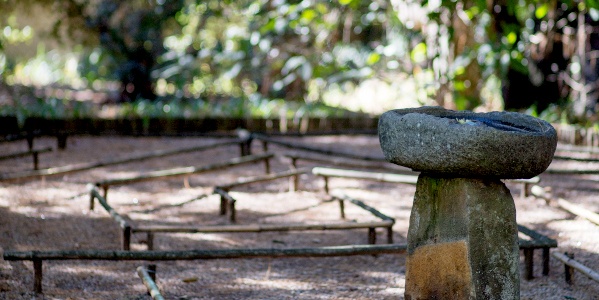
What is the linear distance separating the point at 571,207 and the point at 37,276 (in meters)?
3.22

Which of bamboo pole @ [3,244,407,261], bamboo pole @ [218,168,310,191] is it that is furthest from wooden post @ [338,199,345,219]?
bamboo pole @ [3,244,407,261]

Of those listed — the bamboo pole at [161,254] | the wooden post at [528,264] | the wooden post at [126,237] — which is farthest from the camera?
the wooden post at [126,237]

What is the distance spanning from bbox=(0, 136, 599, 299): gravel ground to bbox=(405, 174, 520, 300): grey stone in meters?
0.68

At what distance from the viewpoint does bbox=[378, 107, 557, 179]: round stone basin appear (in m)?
2.71

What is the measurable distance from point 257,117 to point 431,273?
20.2 ft

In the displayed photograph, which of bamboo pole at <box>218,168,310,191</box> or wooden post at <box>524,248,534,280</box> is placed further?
bamboo pole at <box>218,168,310,191</box>

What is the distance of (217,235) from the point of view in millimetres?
4887

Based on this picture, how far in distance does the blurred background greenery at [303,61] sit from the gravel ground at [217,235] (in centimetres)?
144

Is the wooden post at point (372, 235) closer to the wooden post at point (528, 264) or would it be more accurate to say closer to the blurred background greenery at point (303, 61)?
the wooden post at point (528, 264)

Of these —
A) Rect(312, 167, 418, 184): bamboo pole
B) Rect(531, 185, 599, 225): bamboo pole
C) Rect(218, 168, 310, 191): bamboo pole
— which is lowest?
Rect(531, 185, 599, 225): bamboo pole

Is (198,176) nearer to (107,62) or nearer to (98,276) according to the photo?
(98,276)

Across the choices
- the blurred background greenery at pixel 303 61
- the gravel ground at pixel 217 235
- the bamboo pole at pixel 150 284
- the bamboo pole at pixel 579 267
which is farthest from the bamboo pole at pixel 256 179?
the bamboo pole at pixel 579 267

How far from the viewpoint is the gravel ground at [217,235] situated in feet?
12.5

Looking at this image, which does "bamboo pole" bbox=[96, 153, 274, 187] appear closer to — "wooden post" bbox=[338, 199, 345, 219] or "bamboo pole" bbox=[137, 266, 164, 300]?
"wooden post" bbox=[338, 199, 345, 219]
